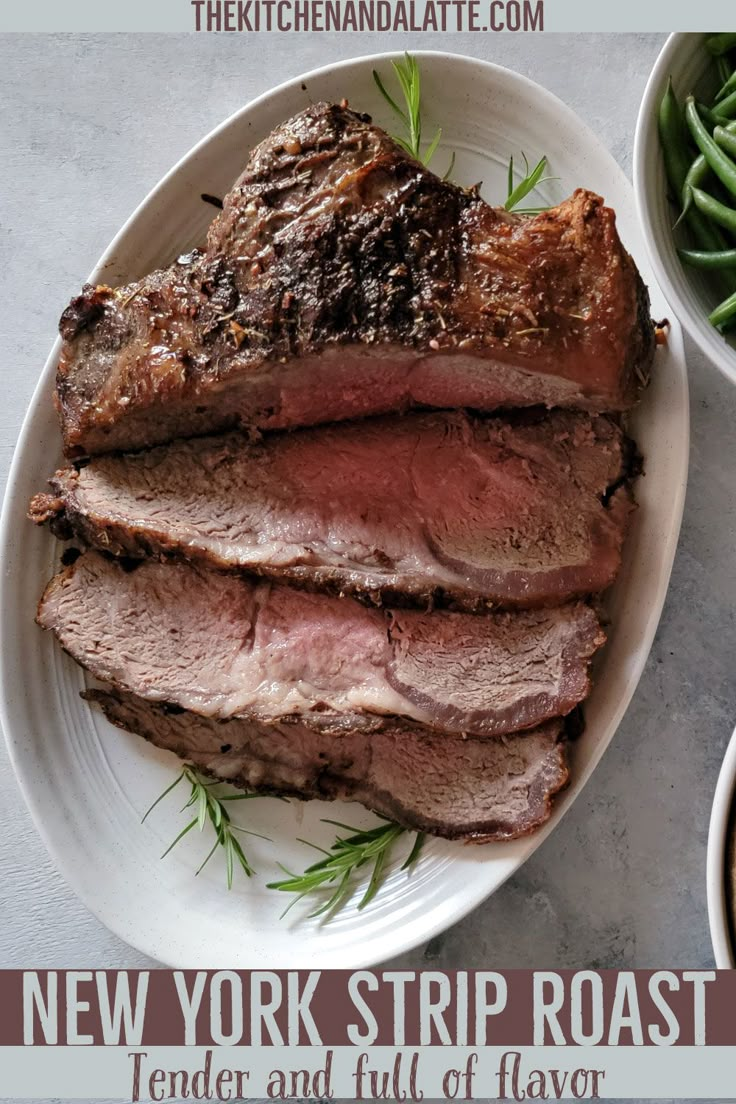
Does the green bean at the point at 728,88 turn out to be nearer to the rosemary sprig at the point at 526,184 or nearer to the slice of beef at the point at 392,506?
the rosemary sprig at the point at 526,184

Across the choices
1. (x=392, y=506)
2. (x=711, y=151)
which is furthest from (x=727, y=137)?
(x=392, y=506)

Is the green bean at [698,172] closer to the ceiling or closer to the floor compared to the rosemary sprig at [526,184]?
closer to the floor

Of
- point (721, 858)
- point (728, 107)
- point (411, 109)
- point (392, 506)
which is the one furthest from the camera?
point (411, 109)

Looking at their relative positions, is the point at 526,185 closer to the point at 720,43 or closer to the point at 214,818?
the point at 720,43

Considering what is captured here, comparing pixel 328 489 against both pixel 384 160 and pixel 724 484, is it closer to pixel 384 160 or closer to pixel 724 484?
pixel 384 160

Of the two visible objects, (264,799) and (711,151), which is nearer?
(711,151)

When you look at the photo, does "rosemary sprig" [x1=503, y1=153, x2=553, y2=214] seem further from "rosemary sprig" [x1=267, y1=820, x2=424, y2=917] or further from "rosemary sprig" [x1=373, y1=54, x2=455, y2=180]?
"rosemary sprig" [x1=267, y1=820, x2=424, y2=917]

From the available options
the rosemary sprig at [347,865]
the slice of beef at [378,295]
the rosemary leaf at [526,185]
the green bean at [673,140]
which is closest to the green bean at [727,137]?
the green bean at [673,140]

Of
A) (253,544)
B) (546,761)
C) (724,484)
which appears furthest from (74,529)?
(724,484)
